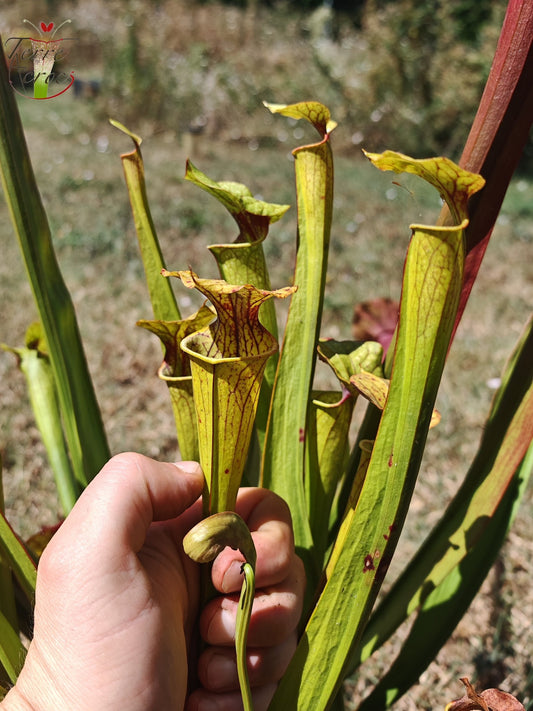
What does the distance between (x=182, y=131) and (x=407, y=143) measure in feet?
6.38

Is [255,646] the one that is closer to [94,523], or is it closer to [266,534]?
[266,534]

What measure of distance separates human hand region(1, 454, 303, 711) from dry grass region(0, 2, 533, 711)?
0.36 m

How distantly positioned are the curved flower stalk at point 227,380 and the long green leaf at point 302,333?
0.09 m

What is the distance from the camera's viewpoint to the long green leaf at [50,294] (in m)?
0.63

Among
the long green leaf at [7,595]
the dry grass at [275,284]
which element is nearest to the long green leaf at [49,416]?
the long green leaf at [7,595]

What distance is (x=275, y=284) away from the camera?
2.84 metres

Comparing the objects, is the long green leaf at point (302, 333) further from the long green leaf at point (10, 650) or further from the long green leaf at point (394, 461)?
the long green leaf at point (10, 650)

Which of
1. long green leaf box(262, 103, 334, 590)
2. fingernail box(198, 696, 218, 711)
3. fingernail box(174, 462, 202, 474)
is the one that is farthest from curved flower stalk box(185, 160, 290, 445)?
fingernail box(198, 696, 218, 711)

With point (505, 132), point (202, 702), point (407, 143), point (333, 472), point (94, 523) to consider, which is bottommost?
point (407, 143)

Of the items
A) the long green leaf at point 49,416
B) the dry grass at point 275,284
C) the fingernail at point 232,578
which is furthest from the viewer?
the dry grass at point 275,284

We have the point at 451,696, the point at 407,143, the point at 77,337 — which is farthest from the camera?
the point at 407,143

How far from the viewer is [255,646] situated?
0.62 m

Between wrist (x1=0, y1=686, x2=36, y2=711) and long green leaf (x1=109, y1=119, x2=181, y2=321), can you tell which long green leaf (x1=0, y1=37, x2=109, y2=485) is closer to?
long green leaf (x1=109, y1=119, x2=181, y2=321)

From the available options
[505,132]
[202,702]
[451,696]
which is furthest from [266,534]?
[451,696]
